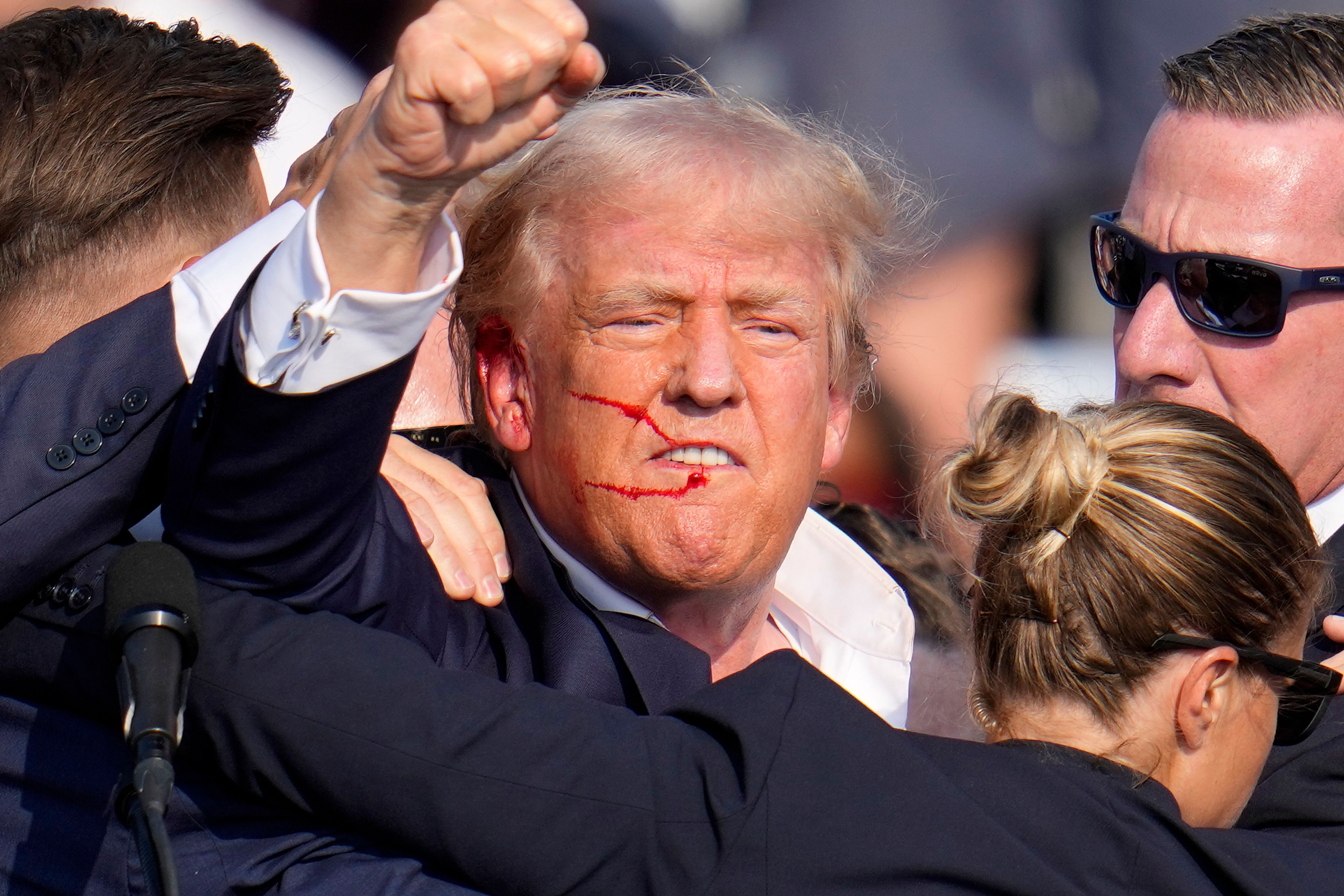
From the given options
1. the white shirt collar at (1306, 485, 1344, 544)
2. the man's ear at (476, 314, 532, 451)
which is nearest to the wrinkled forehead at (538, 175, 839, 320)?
the man's ear at (476, 314, 532, 451)

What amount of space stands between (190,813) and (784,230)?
1.15 m

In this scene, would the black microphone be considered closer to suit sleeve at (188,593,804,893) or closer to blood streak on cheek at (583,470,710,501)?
suit sleeve at (188,593,804,893)

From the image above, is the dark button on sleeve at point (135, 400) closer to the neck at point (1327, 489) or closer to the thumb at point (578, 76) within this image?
the thumb at point (578, 76)

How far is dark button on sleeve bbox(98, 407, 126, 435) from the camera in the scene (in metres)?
1.43

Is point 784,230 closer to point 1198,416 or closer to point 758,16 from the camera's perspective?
point 1198,416

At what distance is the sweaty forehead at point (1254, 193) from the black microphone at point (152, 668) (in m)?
1.97

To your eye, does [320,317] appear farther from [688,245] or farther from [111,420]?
[688,245]

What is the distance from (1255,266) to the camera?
240 centimetres

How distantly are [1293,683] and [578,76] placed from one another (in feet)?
3.94

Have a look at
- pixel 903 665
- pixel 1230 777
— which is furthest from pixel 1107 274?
pixel 1230 777

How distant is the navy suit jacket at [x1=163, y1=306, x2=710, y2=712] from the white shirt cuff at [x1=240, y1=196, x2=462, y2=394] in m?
0.02

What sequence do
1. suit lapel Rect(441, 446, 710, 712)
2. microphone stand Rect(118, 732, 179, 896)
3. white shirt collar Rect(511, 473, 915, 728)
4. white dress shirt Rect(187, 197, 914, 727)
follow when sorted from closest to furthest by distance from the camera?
microphone stand Rect(118, 732, 179, 896)
white dress shirt Rect(187, 197, 914, 727)
suit lapel Rect(441, 446, 710, 712)
white shirt collar Rect(511, 473, 915, 728)

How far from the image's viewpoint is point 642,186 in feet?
6.32

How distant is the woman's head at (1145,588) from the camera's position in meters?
1.58
